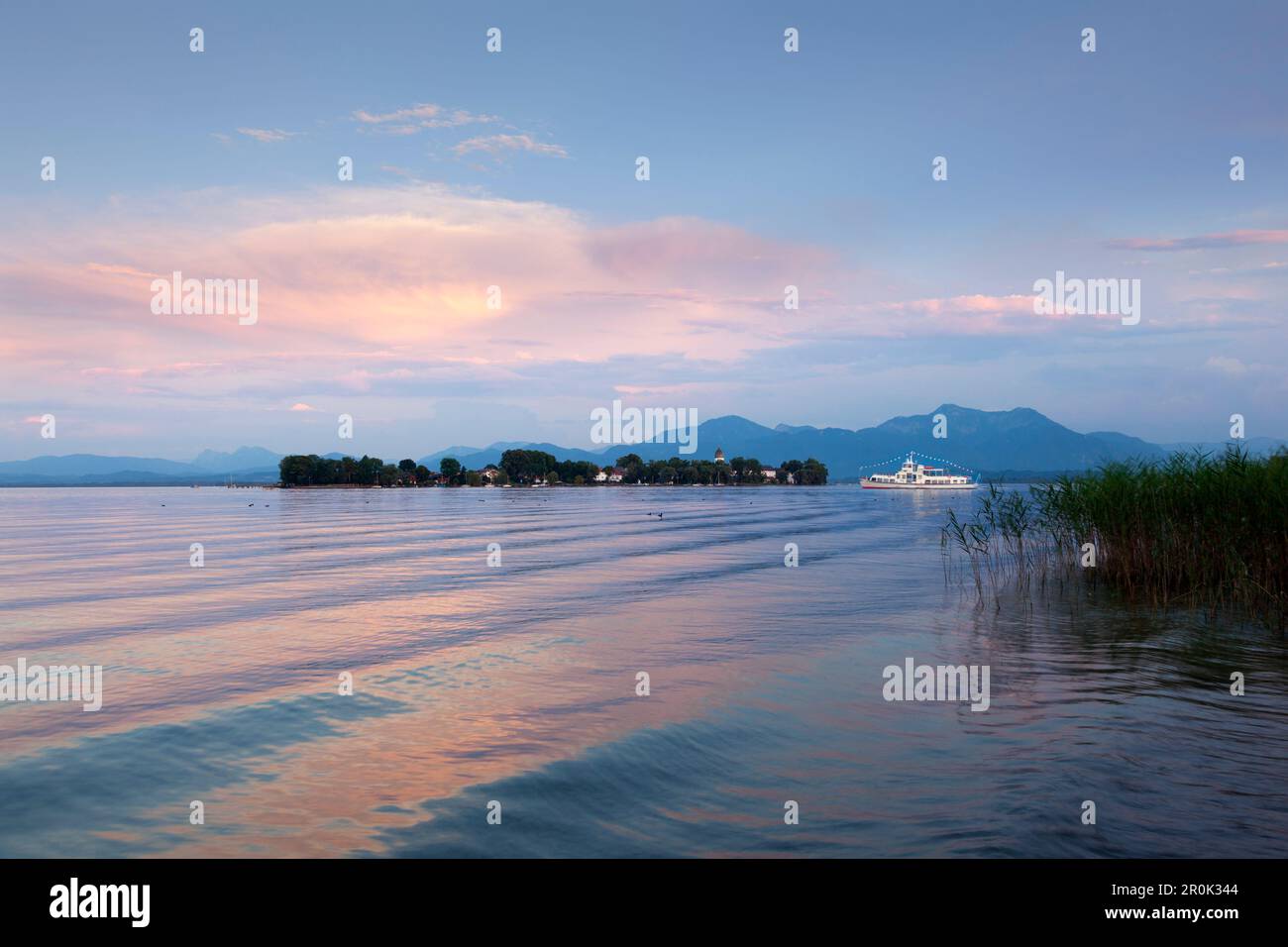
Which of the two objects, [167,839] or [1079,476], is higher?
[1079,476]

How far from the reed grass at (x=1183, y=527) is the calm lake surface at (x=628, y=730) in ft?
7.61

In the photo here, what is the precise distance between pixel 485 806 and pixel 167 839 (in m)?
4.19

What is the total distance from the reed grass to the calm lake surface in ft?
7.61

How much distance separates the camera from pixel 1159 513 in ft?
90.5

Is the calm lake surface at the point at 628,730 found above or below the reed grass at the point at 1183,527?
below

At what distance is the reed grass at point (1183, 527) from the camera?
24.1m

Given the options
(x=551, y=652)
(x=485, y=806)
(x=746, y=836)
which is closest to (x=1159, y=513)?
(x=551, y=652)

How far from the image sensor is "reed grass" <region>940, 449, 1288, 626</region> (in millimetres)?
24062

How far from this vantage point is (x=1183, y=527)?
27016mm

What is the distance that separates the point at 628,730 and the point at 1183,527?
22.3 meters

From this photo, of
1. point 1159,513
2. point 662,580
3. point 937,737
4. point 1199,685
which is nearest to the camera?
point 937,737
